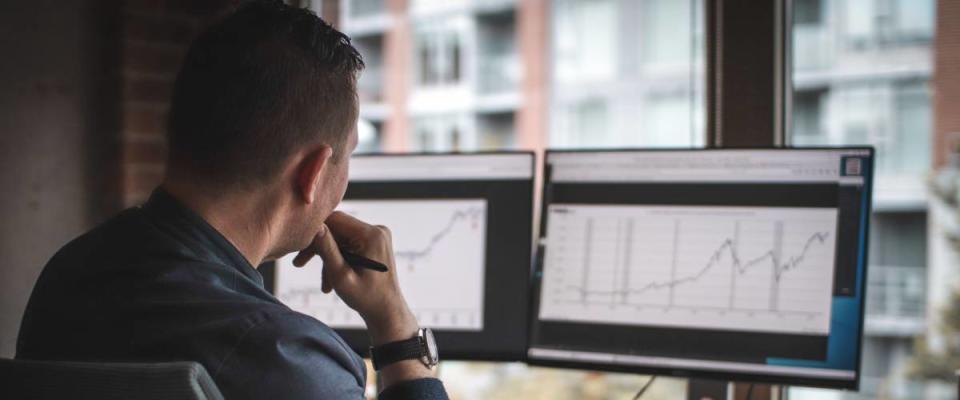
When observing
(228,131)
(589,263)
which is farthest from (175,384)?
(589,263)

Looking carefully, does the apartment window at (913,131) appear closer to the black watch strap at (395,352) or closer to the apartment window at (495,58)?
the black watch strap at (395,352)

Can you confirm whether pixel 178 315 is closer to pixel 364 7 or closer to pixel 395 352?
pixel 395 352

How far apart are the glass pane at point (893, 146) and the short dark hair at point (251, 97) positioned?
107 centimetres

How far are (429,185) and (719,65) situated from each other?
24.0 inches

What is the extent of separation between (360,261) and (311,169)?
0.87 feet

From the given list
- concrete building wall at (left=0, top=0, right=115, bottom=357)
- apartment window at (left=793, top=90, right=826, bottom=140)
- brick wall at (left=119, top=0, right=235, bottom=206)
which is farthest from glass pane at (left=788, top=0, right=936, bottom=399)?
concrete building wall at (left=0, top=0, right=115, bottom=357)

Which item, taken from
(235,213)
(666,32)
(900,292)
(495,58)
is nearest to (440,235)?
(235,213)

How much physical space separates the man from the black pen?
0.14m

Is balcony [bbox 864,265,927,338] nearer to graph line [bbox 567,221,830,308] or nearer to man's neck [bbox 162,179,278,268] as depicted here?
graph line [bbox 567,221,830,308]

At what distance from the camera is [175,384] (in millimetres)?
722

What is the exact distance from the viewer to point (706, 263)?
146 cm

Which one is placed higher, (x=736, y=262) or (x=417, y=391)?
(x=736, y=262)

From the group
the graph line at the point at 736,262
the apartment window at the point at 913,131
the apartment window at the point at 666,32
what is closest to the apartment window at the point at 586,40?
the apartment window at the point at 666,32

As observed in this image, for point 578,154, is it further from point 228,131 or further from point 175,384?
point 175,384
